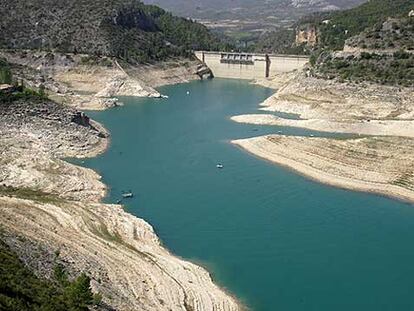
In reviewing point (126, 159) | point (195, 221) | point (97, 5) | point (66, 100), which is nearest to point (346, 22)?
point (97, 5)

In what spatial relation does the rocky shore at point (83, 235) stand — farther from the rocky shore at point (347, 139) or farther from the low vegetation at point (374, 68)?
the low vegetation at point (374, 68)

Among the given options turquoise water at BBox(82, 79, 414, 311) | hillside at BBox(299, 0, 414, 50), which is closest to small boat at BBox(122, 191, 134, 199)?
turquoise water at BBox(82, 79, 414, 311)

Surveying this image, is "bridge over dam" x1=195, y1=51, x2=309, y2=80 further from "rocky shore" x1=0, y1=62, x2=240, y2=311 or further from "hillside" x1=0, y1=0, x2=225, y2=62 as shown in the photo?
"rocky shore" x1=0, y1=62, x2=240, y2=311

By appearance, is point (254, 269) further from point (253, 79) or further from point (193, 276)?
point (253, 79)

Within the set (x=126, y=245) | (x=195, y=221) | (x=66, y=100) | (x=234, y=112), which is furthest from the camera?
(x=66, y=100)

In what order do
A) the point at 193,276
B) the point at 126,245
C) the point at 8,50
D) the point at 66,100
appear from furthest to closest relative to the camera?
the point at 8,50, the point at 66,100, the point at 126,245, the point at 193,276

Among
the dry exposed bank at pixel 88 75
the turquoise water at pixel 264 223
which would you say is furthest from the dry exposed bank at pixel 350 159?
the dry exposed bank at pixel 88 75
